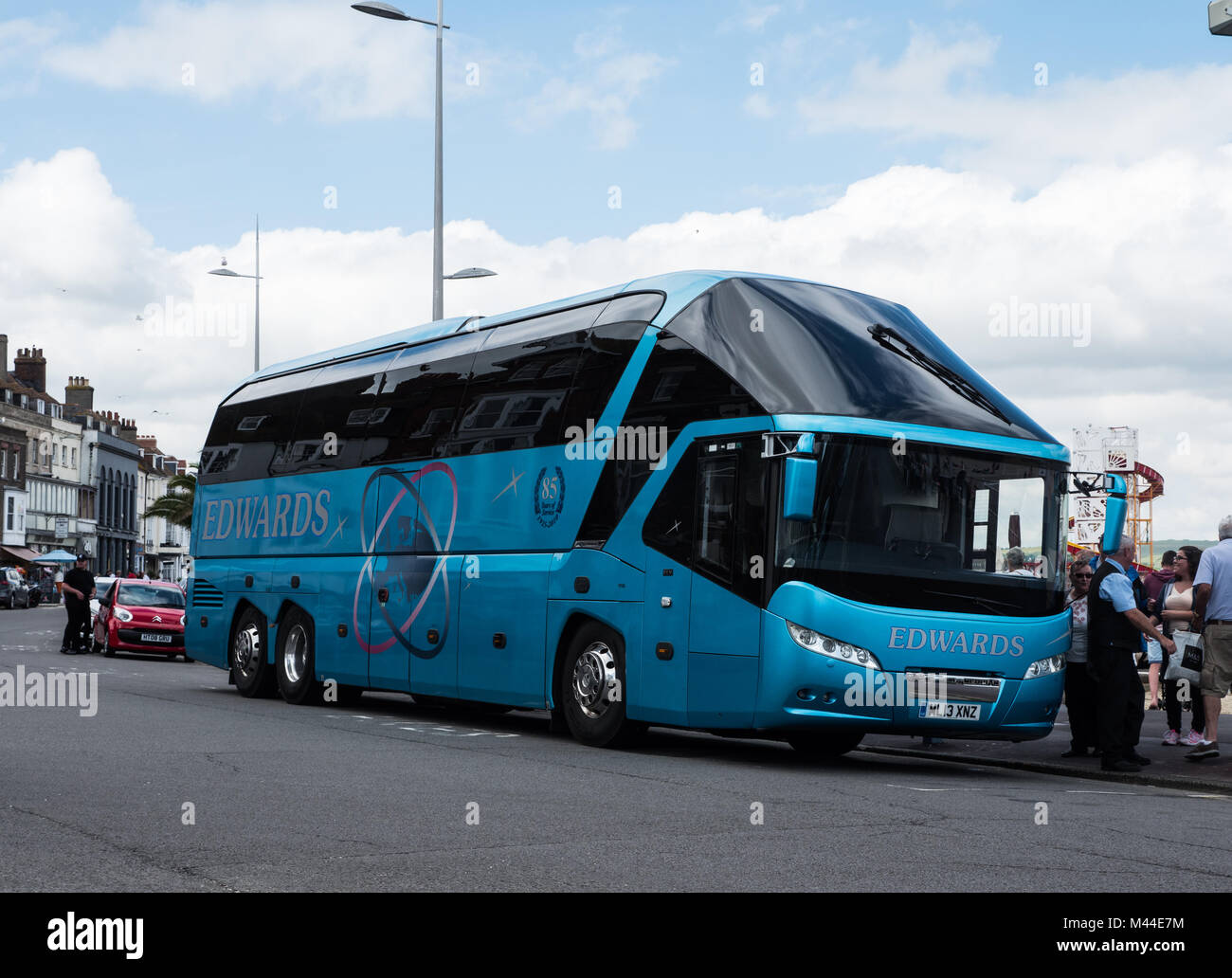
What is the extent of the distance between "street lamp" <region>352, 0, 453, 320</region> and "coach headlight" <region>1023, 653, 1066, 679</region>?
18.3 meters

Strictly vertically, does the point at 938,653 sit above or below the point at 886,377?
below

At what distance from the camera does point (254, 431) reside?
22.0 m

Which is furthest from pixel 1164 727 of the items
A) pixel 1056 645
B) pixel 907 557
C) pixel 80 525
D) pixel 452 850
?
pixel 80 525

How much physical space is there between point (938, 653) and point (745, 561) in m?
1.60

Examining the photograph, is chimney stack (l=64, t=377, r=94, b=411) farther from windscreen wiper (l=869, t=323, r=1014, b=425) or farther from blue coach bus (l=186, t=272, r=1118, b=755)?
windscreen wiper (l=869, t=323, r=1014, b=425)

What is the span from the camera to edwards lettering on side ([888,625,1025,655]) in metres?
12.7

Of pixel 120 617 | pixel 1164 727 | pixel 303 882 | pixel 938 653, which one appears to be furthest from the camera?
pixel 120 617

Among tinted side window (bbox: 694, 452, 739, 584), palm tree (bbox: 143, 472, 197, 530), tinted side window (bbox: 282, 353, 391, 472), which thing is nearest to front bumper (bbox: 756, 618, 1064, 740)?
tinted side window (bbox: 694, 452, 739, 584)

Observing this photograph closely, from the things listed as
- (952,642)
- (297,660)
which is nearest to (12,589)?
(297,660)

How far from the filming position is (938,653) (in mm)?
12836

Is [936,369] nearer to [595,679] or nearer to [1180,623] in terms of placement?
[595,679]

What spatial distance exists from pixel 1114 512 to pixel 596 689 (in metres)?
4.48

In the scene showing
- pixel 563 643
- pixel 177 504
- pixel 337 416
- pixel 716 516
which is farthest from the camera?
pixel 177 504
